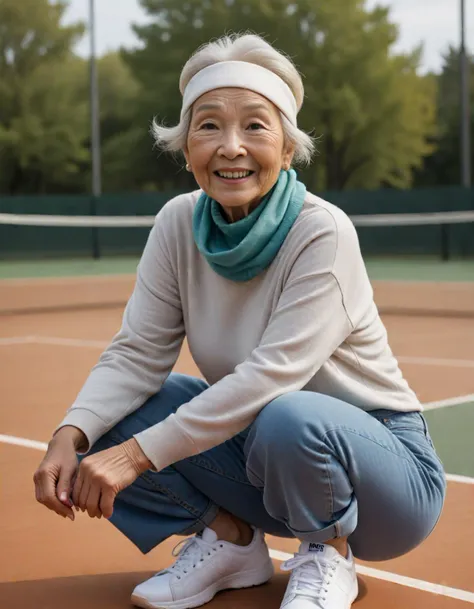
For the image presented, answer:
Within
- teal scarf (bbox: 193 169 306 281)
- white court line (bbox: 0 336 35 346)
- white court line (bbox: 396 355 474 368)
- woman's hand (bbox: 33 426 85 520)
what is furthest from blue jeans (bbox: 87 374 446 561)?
white court line (bbox: 0 336 35 346)

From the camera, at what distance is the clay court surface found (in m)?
3.01

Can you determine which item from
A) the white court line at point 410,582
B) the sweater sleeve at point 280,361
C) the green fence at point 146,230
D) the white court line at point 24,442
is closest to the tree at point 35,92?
the green fence at point 146,230

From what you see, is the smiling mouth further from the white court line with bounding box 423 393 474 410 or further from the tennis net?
the tennis net

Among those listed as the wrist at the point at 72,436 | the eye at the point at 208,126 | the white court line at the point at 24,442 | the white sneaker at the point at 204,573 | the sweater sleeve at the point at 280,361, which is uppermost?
the eye at the point at 208,126

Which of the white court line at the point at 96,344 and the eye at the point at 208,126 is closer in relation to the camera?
the eye at the point at 208,126

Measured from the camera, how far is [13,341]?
9094 millimetres

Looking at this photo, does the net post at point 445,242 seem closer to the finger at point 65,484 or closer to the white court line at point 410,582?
the white court line at point 410,582

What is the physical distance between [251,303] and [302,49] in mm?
40908

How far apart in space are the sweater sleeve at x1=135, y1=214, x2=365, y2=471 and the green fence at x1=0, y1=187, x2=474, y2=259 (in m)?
19.1

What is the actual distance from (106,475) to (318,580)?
1.84 feet

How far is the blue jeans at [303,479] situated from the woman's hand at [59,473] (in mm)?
109

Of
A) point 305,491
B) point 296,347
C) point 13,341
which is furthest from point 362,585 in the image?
point 13,341

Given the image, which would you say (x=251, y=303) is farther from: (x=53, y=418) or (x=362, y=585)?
(x=53, y=418)

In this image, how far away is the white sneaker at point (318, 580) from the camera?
2680mm
